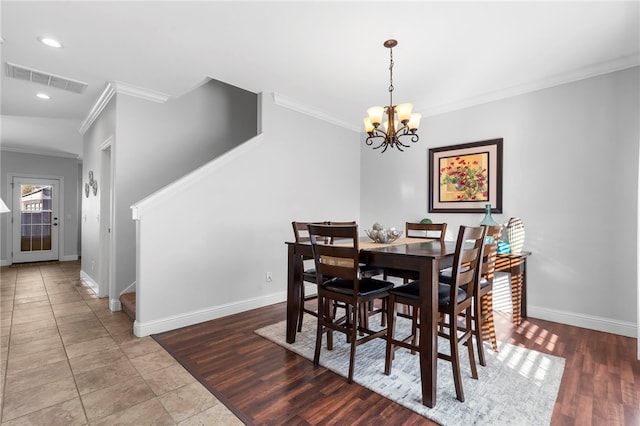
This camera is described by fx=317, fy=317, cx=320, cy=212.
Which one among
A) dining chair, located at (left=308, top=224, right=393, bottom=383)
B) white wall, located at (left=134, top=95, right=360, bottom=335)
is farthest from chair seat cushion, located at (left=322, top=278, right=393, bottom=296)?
white wall, located at (left=134, top=95, right=360, bottom=335)

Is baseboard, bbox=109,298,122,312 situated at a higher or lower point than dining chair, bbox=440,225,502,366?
lower

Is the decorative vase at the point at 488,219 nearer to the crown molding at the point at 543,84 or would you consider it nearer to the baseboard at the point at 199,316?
the crown molding at the point at 543,84

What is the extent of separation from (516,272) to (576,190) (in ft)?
3.32

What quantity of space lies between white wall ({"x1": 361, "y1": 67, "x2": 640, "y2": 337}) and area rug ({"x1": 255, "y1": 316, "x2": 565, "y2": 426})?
112 centimetres

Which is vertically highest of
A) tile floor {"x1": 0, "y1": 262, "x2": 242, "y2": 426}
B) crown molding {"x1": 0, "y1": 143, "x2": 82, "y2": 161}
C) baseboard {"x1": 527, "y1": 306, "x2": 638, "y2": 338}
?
crown molding {"x1": 0, "y1": 143, "x2": 82, "y2": 161}

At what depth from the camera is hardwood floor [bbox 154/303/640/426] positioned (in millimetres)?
1762

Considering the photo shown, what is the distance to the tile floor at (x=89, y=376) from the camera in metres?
1.77

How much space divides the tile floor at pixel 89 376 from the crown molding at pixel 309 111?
299cm

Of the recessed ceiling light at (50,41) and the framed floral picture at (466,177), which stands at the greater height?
the recessed ceiling light at (50,41)

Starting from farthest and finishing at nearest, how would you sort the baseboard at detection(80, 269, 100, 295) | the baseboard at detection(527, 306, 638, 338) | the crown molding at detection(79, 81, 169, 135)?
1. the baseboard at detection(80, 269, 100, 295)
2. the crown molding at detection(79, 81, 169, 135)
3. the baseboard at detection(527, 306, 638, 338)

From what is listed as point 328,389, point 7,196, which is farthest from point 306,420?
point 7,196

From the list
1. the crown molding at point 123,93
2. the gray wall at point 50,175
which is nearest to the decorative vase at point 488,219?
the crown molding at point 123,93

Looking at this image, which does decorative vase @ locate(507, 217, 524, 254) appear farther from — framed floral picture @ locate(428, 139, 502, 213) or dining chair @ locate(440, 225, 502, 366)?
dining chair @ locate(440, 225, 502, 366)

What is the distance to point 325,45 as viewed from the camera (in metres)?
2.75
